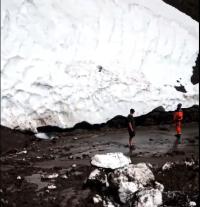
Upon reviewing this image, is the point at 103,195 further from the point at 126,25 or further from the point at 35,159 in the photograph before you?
the point at 126,25

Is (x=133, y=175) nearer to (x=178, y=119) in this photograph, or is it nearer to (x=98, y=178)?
(x=98, y=178)

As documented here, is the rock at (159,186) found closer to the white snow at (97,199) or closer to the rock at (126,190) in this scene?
the rock at (126,190)

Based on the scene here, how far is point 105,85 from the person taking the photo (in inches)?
678

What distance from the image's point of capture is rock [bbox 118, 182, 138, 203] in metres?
10.8

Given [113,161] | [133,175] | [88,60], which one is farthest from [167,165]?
[88,60]

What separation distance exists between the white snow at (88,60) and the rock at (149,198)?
651 centimetres

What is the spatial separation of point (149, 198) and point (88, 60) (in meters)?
8.74

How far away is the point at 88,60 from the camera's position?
18.2 m

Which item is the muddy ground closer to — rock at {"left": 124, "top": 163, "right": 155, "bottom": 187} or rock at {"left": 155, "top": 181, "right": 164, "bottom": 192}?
rock at {"left": 155, "top": 181, "right": 164, "bottom": 192}

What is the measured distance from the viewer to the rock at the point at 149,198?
10.1 m

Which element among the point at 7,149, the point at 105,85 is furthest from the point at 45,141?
the point at 105,85

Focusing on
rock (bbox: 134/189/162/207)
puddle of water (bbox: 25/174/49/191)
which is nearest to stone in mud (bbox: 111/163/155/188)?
rock (bbox: 134/189/162/207)

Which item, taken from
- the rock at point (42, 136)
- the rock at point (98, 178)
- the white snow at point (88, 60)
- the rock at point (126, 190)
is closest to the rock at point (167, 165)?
the rock at point (98, 178)

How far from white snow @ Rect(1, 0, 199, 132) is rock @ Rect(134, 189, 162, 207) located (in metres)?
6.51
